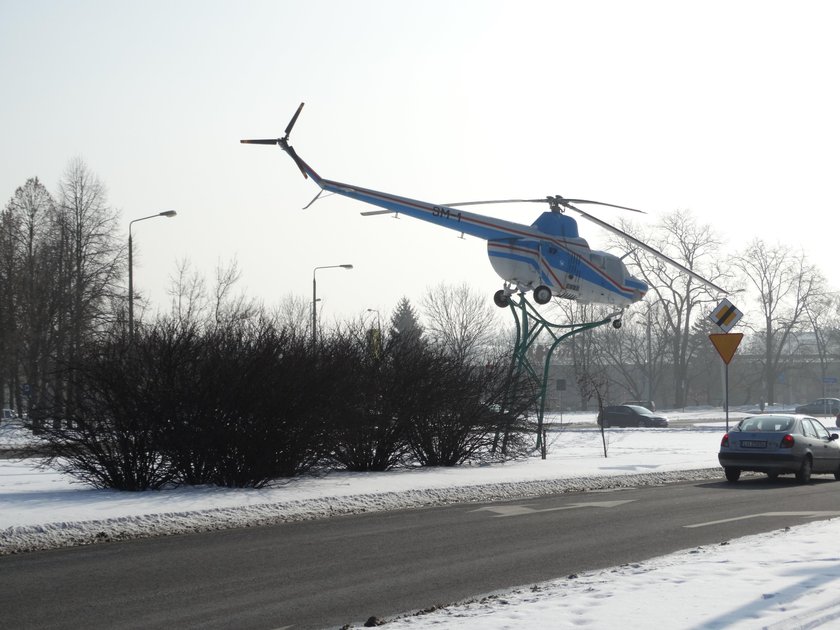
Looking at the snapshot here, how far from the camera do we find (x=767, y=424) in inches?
890

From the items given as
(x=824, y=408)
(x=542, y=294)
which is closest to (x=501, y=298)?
(x=542, y=294)

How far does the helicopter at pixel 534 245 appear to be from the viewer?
29.7m

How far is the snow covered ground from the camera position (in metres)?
7.37

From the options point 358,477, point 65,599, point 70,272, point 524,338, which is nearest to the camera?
point 65,599

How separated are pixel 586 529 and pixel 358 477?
7.25 metres

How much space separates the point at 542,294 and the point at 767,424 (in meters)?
9.75

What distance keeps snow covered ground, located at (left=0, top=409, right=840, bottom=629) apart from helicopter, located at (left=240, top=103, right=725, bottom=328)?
672 cm

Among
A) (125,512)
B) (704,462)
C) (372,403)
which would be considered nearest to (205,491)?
(125,512)

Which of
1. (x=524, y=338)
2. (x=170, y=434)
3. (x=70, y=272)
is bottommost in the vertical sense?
(x=170, y=434)

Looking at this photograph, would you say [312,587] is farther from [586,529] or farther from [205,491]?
[205,491]

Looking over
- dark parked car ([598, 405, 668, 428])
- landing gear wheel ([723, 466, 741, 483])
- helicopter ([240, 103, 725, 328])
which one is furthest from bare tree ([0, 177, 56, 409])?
landing gear wheel ([723, 466, 741, 483])

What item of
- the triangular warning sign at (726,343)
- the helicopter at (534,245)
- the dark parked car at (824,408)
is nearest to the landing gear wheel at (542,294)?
the helicopter at (534,245)

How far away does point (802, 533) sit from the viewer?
1244 cm

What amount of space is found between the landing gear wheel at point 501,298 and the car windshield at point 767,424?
9881 mm
